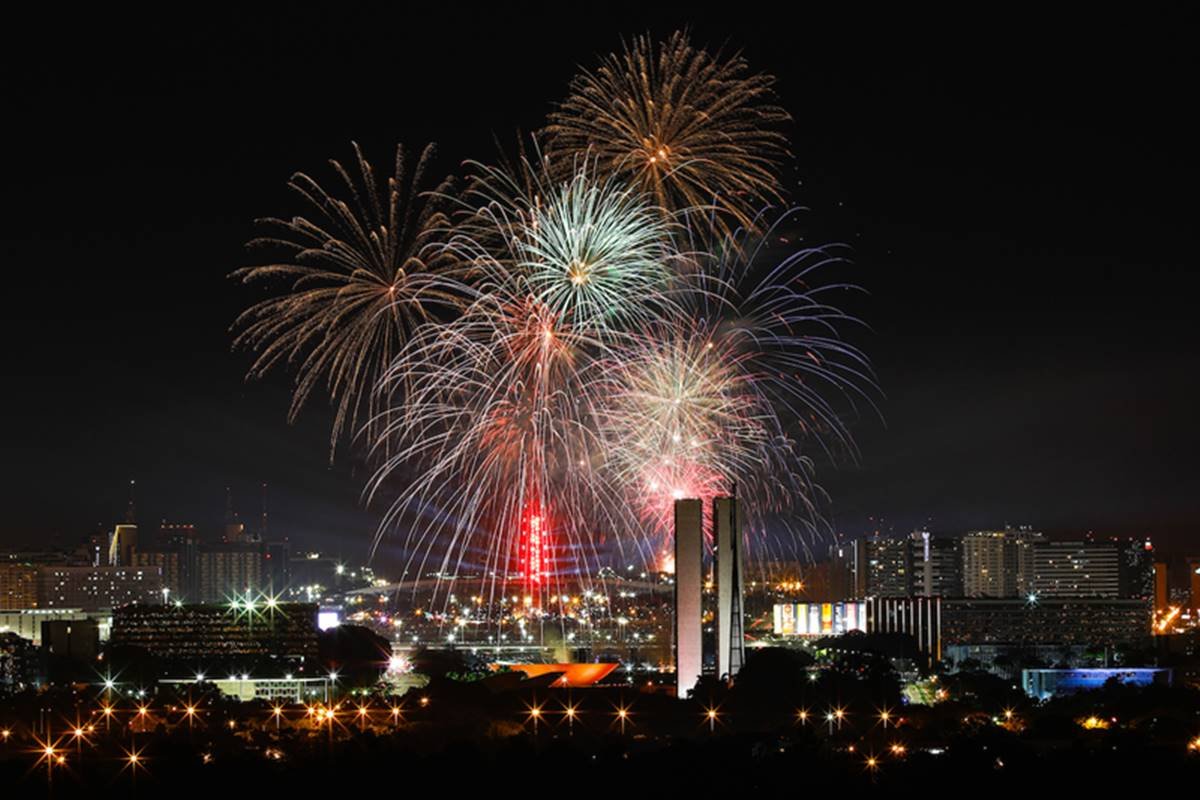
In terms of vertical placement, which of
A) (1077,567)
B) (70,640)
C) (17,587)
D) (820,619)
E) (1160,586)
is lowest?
(820,619)

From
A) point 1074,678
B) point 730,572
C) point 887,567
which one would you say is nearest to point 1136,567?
point 887,567

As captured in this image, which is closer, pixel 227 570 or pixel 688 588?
pixel 688 588

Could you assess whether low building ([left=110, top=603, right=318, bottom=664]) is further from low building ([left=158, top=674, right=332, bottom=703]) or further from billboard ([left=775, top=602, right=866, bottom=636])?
billboard ([left=775, top=602, right=866, bottom=636])

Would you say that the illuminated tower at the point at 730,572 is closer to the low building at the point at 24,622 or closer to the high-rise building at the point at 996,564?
the low building at the point at 24,622

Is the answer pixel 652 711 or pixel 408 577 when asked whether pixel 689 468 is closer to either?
pixel 652 711

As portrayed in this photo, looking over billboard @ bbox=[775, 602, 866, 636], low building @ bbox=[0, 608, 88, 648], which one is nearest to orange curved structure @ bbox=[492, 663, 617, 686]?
billboard @ bbox=[775, 602, 866, 636]

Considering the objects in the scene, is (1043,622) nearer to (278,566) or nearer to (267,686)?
(267,686)
